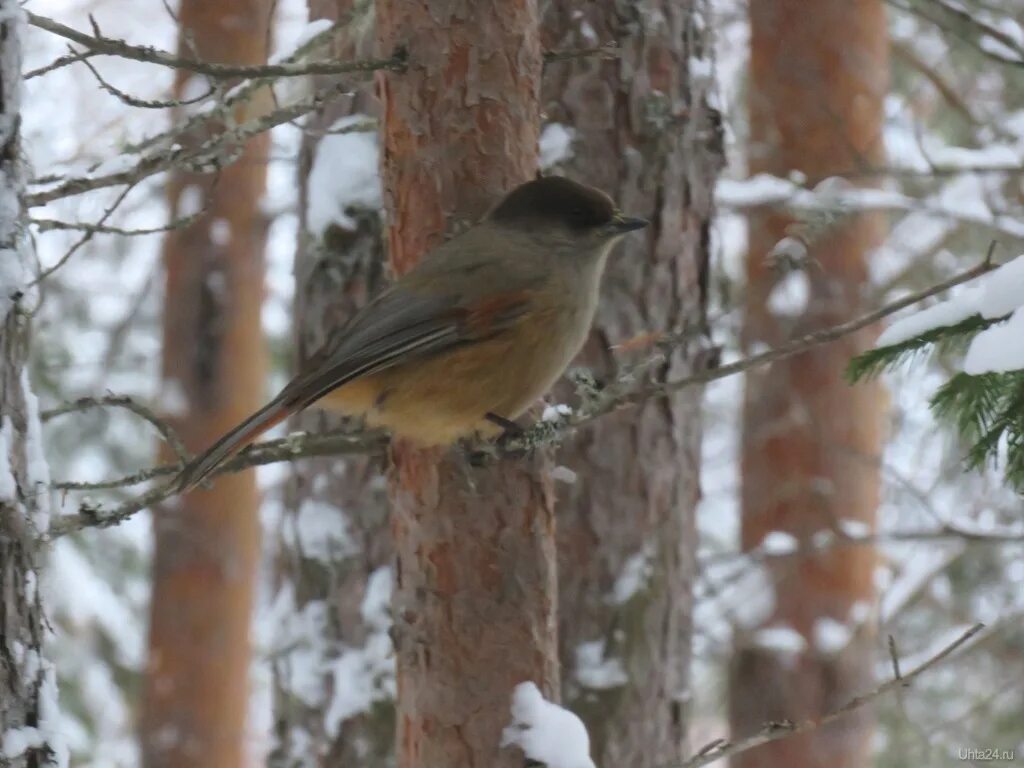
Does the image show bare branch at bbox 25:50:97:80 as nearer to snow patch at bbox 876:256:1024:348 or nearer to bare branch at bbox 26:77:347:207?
bare branch at bbox 26:77:347:207

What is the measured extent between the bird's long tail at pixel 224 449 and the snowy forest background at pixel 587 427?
0.22m

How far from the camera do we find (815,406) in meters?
Answer: 7.38

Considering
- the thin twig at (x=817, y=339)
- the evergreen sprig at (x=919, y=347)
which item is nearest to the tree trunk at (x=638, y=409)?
the thin twig at (x=817, y=339)

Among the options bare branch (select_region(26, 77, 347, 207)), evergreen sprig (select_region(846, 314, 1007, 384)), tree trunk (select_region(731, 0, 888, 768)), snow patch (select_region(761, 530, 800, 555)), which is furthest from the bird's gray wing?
tree trunk (select_region(731, 0, 888, 768))

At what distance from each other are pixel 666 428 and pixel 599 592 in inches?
24.1

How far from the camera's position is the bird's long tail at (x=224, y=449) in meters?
2.88

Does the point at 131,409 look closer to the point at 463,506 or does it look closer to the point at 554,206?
the point at 463,506

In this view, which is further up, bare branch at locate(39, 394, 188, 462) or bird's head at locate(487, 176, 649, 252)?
bird's head at locate(487, 176, 649, 252)

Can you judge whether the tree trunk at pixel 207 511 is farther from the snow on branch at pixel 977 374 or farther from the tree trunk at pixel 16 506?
the snow on branch at pixel 977 374

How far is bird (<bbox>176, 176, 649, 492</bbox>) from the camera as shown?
3197mm

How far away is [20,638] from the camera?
7.91 feet

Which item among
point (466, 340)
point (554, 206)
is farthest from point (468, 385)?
point (554, 206)

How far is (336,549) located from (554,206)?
6.19ft

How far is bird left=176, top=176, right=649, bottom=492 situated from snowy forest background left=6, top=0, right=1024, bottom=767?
237 mm
